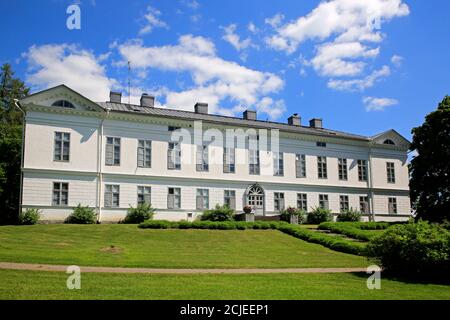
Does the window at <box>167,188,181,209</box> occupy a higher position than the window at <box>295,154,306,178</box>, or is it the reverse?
the window at <box>295,154,306,178</box>

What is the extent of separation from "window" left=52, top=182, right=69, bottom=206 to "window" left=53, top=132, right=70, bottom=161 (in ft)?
5.76

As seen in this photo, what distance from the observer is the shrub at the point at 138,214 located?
97.8ft

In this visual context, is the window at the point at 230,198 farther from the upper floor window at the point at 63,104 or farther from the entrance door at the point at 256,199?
the upper floor window at the point at 63,104

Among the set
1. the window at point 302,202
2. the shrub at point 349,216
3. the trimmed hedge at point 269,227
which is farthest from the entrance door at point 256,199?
the shrub at point 349,216

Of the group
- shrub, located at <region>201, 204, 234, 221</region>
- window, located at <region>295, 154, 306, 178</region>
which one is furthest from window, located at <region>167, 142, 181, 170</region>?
window, located at <region>295, 154, 306, 178</region>

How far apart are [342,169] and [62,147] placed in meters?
24.1

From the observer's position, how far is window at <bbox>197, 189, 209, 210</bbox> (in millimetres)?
32781

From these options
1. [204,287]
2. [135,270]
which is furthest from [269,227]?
[204,287]

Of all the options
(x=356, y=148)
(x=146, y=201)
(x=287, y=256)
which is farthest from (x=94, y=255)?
(x=356, y=148)

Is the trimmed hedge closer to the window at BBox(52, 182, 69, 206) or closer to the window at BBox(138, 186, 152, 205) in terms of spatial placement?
the window at BBox(138, 186, 152, 205)

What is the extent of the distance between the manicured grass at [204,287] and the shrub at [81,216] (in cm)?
1545

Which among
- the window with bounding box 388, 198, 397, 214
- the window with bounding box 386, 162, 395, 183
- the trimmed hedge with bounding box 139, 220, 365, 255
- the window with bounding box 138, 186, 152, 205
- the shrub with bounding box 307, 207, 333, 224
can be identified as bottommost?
the trimmed hedge with bounding box 139, 220, 365, 255
